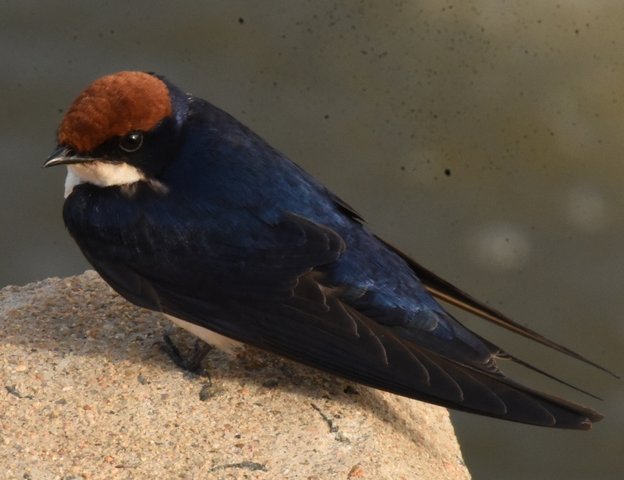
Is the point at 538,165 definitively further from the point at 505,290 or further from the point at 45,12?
the point at 45,12

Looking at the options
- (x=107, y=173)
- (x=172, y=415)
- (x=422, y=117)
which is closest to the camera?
(x=172, y=415)

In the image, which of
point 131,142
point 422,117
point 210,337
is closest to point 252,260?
point 210,337

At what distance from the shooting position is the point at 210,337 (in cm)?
270

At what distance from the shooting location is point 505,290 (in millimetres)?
4844

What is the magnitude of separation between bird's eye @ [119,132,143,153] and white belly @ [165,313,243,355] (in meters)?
0.33

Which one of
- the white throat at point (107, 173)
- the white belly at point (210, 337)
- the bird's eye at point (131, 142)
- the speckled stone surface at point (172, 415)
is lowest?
the speckled stone surface at point (172, 415)

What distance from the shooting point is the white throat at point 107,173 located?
268cm

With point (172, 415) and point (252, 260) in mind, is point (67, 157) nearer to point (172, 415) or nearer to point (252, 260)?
point (252, 260)

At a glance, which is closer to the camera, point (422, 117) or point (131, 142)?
point (131, 142)

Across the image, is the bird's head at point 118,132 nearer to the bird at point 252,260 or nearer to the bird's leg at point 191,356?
the bird at point 252,260

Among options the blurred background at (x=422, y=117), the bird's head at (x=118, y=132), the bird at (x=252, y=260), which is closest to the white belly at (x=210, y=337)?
the bird at (x=252, y=260)

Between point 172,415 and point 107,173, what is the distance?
48cm

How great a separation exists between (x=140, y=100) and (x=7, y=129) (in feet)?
8.08

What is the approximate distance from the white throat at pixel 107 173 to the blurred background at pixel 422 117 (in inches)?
85.3
